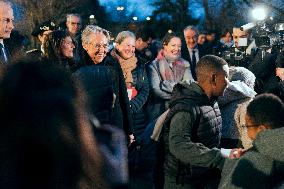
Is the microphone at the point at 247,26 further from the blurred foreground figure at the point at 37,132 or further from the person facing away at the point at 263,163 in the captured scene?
the blurred foreground figure at the point at 37,132

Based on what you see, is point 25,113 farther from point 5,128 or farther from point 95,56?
point 95,56

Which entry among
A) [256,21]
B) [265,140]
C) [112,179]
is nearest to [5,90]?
[112,179]

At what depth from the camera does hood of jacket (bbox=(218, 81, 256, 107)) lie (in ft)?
14.6

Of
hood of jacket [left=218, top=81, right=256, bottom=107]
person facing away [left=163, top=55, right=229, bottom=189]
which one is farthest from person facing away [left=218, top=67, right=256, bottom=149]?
person facing away [left=163, top=55, right=229, bottom=189]

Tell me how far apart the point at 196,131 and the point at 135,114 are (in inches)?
93.8

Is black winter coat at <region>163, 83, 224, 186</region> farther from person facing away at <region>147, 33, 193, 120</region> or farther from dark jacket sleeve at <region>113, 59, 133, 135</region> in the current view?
person facing away at <region>147, 33, 193, 120</region>

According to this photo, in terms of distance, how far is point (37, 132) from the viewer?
116cm

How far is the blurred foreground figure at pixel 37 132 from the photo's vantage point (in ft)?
3.78

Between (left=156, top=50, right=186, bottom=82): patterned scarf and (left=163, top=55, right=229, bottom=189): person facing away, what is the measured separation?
2.63 meters

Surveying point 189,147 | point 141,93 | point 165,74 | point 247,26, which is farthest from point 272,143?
point 247,26

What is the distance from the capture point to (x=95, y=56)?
469cm

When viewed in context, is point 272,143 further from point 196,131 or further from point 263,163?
point 196,131

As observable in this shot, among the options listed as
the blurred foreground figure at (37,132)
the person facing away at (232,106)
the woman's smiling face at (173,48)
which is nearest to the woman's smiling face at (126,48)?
the woman's smiling face at (173,48)

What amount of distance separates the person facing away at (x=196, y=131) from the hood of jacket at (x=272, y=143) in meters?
0.87
